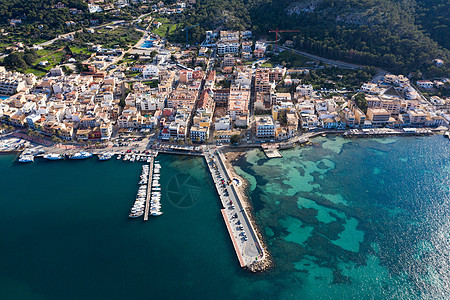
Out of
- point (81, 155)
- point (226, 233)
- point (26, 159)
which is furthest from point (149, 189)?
point (26, 159)

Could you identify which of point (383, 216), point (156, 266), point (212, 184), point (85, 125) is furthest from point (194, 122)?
point (383, 216)

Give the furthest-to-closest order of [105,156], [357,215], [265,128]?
[265,128]
[105,156]
[357,215]

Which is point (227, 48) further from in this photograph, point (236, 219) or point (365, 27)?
point (236, 219)

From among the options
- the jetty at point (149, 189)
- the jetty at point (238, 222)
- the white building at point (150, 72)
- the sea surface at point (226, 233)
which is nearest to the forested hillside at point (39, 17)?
the white building at point (150, 72)

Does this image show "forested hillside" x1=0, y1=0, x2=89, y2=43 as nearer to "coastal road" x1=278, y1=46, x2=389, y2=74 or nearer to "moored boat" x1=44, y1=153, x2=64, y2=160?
"moored boat" x1=44, y1=153, x2=64, y2=160

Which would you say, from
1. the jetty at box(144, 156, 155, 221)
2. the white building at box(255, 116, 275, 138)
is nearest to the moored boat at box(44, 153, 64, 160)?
the jetty at box(144, 156, 155, 221)

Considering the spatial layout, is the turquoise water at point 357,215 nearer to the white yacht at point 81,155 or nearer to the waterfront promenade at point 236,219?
the waterfront promenade at point 236,219
